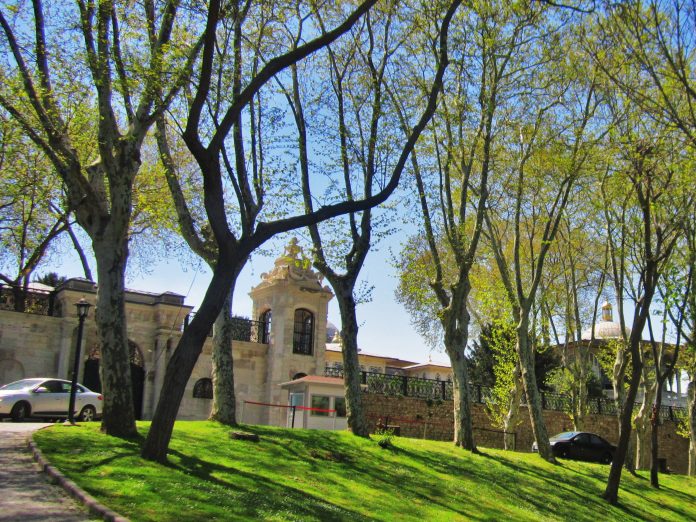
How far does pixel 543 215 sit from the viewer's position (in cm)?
2173

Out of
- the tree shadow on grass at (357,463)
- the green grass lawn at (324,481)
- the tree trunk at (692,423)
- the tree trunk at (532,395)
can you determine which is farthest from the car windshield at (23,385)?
the tree trunk at (692,423)

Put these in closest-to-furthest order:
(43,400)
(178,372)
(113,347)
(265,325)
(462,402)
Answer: (178,372) → (113,347) → (43,400) → (462,402) → (265,325)

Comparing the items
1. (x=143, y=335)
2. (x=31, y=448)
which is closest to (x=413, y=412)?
(x=143, y=335)

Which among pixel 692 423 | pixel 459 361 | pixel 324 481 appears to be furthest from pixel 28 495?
pixel 692 423

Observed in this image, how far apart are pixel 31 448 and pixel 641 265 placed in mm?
17147

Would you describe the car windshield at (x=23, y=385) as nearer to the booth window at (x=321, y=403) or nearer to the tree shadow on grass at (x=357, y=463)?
the tree shadow on grass at (x=357, y=463)

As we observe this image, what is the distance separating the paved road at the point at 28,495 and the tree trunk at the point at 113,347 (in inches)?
59.8

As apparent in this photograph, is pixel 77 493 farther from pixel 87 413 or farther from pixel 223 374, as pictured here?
pixel 87 413

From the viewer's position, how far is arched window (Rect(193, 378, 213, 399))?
25.1 metres

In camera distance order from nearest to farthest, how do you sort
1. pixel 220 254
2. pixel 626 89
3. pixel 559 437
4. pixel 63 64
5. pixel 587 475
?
pixel 220 254, pixel 63 64, pixel 626 89, pixel 587 475, pixel 559 437

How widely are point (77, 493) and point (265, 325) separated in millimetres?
20017

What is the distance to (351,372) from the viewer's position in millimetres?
16453

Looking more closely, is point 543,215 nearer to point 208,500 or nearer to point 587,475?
point 587,475

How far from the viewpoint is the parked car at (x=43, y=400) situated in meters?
17.1
